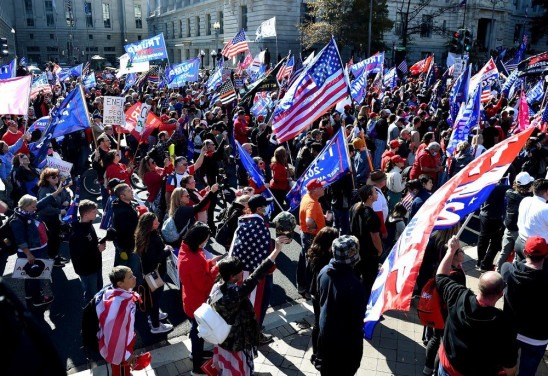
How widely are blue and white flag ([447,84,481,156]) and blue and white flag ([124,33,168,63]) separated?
12979mm

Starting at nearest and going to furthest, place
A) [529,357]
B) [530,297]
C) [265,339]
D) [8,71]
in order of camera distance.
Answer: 1. [530,297]
2. [529,357]
3. [265,339]
4. [8,71]

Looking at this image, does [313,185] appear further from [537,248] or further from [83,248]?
[83,248]

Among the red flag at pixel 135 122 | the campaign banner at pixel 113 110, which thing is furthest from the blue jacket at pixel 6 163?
the red flag at pixel 135 122

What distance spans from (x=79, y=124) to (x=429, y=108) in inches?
476

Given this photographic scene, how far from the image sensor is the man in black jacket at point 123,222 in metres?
5.89

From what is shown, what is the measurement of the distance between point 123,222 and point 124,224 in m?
0.03

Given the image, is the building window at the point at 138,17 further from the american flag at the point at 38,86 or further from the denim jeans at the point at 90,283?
the denim jeans at the point at 90,283

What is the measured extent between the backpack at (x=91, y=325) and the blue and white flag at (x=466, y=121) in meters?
7.81

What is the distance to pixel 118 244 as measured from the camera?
593cm

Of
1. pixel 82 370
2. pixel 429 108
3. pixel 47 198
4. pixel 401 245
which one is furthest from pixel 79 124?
pixel 429 108

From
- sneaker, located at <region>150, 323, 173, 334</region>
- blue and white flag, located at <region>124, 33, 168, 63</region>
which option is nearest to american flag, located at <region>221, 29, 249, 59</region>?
blue and white flag, located at <region>124, 33, 168, 63</region>

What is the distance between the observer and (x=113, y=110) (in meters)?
9.85

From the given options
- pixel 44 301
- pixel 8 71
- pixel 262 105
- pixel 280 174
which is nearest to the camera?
pixel 44 301

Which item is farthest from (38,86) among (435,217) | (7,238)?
(435,217)
